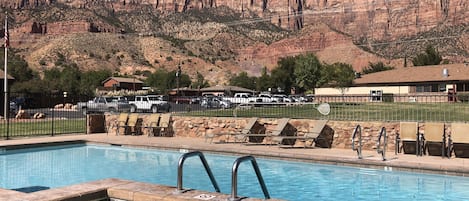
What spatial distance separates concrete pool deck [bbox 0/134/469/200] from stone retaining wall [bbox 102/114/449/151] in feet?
1.87

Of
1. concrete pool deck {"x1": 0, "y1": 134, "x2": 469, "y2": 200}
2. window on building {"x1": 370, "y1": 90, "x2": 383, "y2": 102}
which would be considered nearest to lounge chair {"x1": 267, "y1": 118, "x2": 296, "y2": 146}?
concrete pool deck {"x1": 0, "y1": 134, "x2": 469, "y2": 200}

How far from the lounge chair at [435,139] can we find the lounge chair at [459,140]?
212 mm

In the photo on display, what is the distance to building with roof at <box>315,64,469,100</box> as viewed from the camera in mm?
55119

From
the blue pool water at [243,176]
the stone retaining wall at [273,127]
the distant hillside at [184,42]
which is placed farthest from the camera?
the distant hillside at [184,42]

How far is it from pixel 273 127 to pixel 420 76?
47.7m

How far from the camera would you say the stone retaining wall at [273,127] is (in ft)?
49.7

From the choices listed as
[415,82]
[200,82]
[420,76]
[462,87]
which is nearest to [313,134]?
[462,87]

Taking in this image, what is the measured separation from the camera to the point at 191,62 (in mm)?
125375

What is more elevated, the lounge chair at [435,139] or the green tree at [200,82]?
the green tree at [200,82]

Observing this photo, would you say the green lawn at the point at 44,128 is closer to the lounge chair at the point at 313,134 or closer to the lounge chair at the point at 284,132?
the lounge chair at the point at 284,132

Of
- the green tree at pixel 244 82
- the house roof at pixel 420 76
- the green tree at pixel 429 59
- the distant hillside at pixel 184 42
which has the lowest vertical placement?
Answer: the house roof at pixel 420 76

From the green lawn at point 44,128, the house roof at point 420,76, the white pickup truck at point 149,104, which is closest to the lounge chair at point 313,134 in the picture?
the green lawn at point 44,128

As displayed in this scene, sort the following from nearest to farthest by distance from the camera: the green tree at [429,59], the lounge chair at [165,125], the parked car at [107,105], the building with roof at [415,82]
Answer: the lounge chair at [165,125], the parked car at [107,105], the building with roof at [415,82], the green tree at [429,59]

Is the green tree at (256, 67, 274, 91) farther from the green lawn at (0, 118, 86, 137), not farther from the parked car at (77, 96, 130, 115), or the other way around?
the green lawn at (0, 118, 86, 137)
